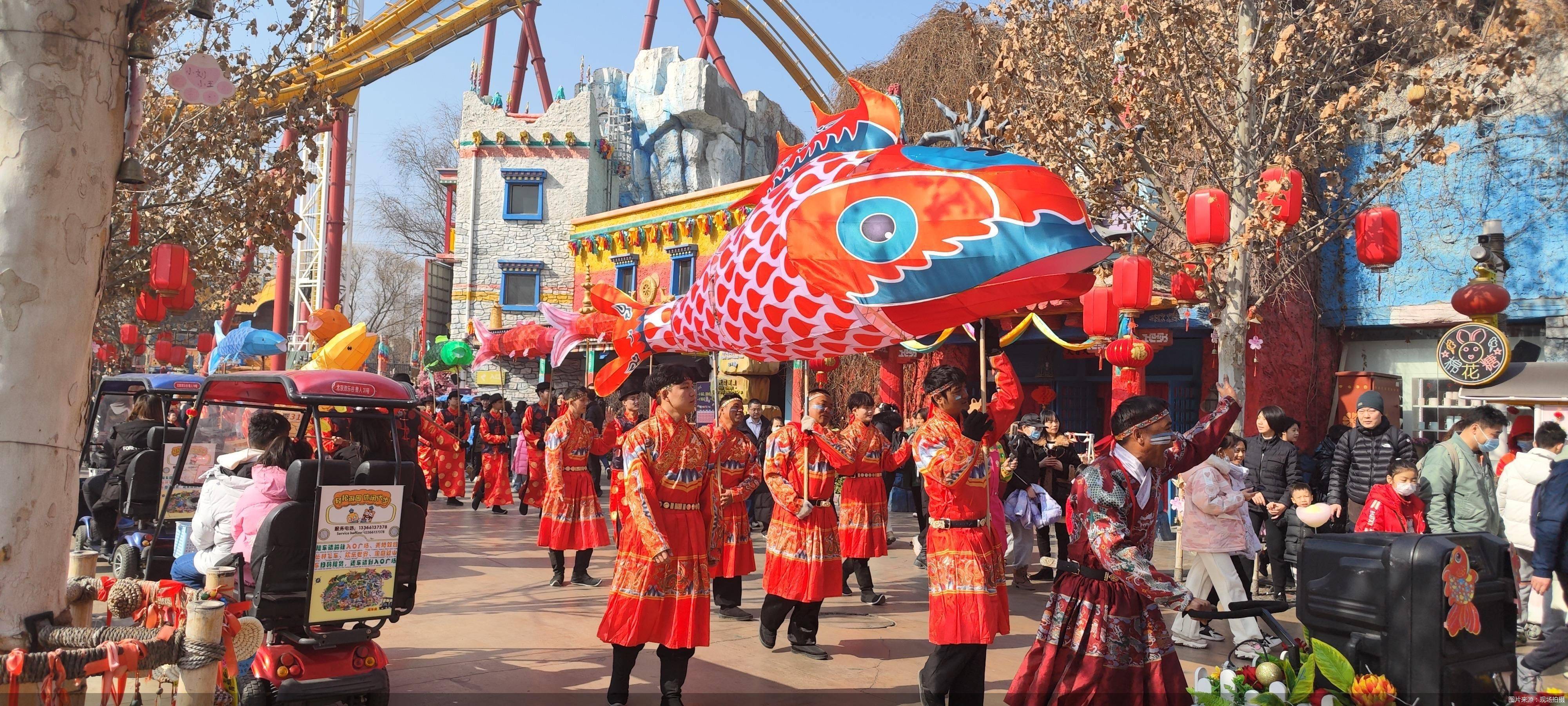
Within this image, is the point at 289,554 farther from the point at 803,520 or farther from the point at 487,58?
the point at 487,58

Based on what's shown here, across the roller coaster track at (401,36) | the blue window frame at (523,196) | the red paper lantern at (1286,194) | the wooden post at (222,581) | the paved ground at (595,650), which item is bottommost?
the paved ground at (595,650)

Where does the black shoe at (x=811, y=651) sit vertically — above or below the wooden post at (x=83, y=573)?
below

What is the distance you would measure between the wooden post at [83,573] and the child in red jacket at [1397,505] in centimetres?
683

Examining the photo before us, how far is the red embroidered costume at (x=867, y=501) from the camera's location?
7.23 metres

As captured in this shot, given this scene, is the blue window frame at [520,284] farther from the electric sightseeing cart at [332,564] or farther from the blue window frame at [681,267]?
the electric sightseeing cart at [332,564]

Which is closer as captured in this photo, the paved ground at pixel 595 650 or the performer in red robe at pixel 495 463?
the paved ground at pixel 595 650

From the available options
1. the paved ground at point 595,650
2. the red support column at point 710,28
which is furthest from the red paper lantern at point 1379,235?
the red support column at point 710,28

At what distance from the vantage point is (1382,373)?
12.5m

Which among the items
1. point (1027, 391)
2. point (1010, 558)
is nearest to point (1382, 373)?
point (1027, 391)

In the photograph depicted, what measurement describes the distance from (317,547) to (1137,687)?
3.36 meters

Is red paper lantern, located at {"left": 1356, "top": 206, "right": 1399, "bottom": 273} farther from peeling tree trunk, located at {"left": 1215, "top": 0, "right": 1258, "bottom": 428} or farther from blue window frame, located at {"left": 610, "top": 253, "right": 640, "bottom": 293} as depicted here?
blue window frame, located at {"left": 610, "top": 253, "right": 640, "bottom": 293}

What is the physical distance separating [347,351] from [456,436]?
3.32m

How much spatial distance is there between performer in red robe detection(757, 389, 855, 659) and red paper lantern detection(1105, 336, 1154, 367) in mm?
4444

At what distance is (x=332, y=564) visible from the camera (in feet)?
14.4
